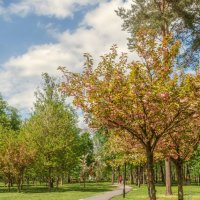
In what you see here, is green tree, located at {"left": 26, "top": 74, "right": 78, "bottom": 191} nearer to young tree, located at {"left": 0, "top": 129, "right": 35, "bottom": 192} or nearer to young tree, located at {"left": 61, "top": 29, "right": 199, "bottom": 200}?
young tree, located at {"left": 0, "top": 129, "right": 35, "bottom": 192}

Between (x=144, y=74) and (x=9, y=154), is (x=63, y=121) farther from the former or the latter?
(x=144, y=74)

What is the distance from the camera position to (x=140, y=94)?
41.8 feet

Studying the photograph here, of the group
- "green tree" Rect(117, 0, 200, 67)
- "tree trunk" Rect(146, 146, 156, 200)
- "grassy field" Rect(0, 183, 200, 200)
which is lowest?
"grassy field" Rect(0, 183, 200, 200)

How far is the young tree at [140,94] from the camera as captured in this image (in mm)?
12727

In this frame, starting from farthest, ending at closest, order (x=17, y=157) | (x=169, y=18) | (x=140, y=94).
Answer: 1. (x=17, y=157)
2. (x=169, y=18)
3. (x=140, y=94)

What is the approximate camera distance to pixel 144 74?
43.6 ft

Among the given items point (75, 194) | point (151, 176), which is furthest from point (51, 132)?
point (151, 176)

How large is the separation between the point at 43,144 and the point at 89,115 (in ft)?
112

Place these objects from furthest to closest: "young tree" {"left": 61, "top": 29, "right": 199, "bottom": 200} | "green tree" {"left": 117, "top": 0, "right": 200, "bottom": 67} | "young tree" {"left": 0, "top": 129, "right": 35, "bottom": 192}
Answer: "young tree" {"left": 0, "top": 129, "right": 35, "bottom": 192}, "green tree" {"left": 117, "top": 0, "right": 200, "bottom": 67}, "young tree" {"left": 61, "top": 29, "right": 199, "bottom": 200}

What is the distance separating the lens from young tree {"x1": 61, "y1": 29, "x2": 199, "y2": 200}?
1273 centimetres

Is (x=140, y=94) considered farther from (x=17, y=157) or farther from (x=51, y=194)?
(x=17, y=157)

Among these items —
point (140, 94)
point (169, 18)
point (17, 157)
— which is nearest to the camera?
point (140, 94)

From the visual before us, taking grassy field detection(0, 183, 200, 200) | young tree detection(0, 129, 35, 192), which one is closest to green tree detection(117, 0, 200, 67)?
grassy field detection(0, 183, 200, 200)

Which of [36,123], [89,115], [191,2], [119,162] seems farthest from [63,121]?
[89,115]
